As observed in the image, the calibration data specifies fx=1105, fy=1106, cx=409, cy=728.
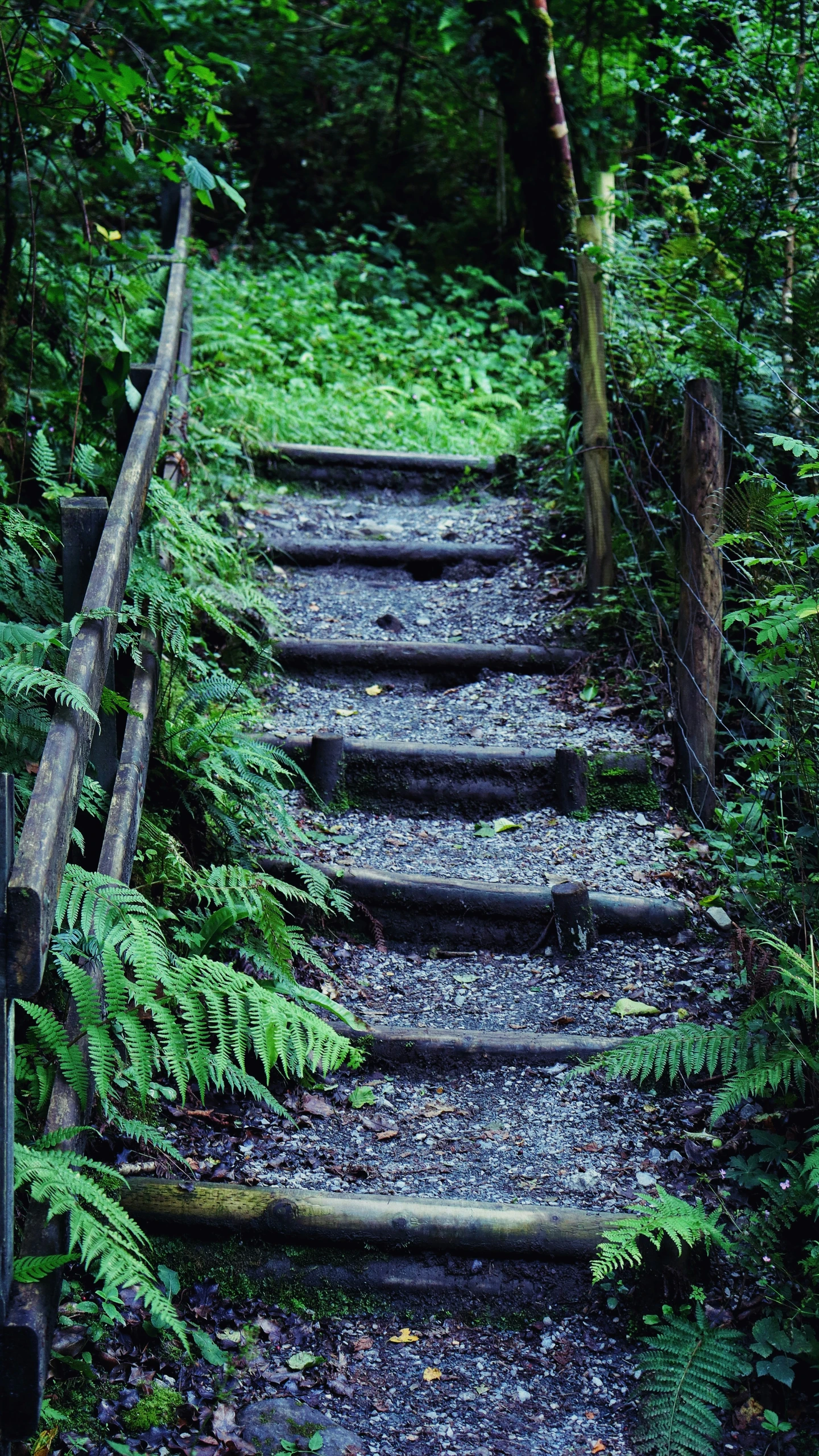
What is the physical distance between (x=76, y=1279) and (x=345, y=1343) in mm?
622

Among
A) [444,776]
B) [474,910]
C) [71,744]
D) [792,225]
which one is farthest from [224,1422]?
[792,225]

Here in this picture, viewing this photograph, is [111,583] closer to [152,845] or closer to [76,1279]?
[152,845]

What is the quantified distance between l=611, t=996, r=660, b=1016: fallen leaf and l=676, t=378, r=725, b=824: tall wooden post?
977mm

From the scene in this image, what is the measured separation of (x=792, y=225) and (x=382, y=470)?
112 inches

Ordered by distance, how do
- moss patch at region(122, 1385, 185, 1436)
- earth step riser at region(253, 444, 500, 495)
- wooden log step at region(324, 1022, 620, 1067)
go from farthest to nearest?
earth step riser at region(253, 444, 500, 495) < wooden log step at region(324, 1022, 620, 1067) < moss patch at region(122, 1385, 185, 1436)

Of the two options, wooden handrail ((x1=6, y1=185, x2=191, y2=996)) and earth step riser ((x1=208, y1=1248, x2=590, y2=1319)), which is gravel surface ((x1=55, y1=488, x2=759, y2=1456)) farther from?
wooden handrail ((x1=6, y1=185, x2=191, y2=996))

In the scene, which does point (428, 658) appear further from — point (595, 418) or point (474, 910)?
point (474, 910)

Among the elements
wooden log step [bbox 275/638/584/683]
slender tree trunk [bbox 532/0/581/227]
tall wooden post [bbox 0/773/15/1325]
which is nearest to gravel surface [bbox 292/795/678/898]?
wooden log step [bbox 275/638/584/683]

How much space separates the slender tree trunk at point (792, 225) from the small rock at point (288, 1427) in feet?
12.5

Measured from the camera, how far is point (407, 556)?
5.98 m

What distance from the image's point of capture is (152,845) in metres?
3.21

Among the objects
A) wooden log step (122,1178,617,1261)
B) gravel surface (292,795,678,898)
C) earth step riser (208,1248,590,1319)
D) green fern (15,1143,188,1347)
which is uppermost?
gravel surface (292,795,678,898)

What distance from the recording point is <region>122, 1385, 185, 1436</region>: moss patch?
87.3 inches

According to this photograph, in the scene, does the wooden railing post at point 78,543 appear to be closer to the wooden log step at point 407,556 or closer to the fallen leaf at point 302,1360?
the fallen leaf at point 302,1360
